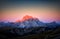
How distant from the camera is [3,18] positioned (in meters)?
2.07

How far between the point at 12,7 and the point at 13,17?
0.19 metres

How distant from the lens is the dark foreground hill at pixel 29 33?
2021mm

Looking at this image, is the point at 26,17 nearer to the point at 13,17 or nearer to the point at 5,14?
the point at 13,17

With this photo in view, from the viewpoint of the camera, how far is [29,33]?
6.75ft

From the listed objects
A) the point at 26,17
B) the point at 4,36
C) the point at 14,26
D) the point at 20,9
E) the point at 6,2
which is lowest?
the point at 4,36

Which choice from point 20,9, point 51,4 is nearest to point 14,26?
point 20,9

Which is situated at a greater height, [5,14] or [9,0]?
[9,0]

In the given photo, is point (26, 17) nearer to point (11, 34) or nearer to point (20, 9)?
point (20, 9)

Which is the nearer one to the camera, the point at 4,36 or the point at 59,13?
the point at 4,36

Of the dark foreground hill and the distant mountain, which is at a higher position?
the distant mountain

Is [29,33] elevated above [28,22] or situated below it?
below

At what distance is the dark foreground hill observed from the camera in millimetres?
2021

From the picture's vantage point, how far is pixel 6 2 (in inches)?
82.0

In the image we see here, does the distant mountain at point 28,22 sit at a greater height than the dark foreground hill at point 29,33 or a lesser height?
greater
